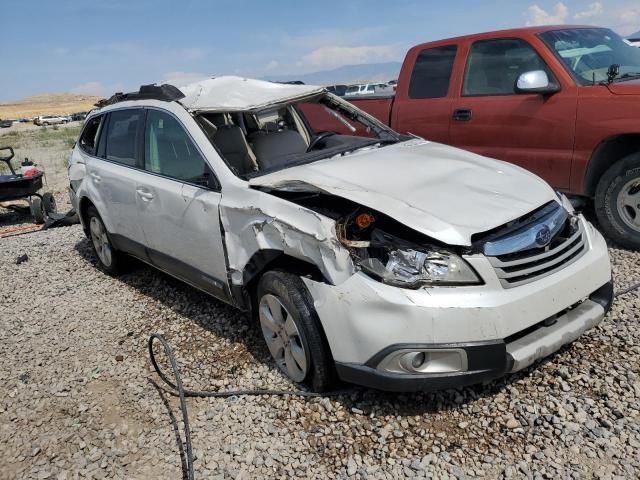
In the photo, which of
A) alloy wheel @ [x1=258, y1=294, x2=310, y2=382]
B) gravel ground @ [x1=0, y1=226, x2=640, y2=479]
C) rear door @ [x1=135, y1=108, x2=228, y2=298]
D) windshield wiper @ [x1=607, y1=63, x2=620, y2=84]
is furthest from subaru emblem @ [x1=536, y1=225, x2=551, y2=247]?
windshield wiper @ [x1=607, y1=63, x2=620, y2=84]

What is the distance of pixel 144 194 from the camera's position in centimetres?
434

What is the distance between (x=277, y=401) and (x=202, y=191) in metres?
1.46

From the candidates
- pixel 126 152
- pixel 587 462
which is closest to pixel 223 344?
pixel 126 152

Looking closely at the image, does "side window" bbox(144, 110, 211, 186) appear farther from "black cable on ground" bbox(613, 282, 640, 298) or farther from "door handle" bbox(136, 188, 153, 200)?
"black cable on ground" bbox(613, 282, 640, 298)

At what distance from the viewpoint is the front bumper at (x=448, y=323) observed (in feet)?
8.51

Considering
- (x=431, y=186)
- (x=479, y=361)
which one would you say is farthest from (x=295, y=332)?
(x=431, y=186)

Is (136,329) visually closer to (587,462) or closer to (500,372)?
(500,372)

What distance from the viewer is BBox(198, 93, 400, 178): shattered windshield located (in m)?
3.95

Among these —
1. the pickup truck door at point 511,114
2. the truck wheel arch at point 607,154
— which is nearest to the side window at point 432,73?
the pickup truck door at point 511,114

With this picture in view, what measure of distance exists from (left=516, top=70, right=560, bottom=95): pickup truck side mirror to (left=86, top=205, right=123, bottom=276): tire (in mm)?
4084

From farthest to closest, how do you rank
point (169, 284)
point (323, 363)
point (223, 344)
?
1. point (169, 284)
2. point (223, 344)
3. point (323, 363)

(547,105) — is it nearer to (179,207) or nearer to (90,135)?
(179,207)

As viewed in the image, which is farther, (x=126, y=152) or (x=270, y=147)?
(x=126, y=152)

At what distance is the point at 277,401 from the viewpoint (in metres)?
3.23
